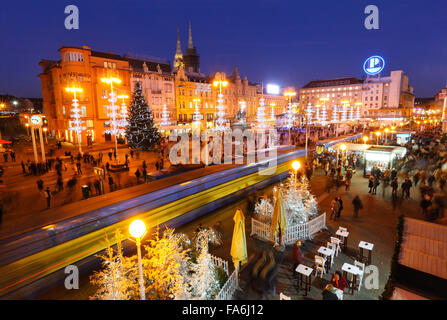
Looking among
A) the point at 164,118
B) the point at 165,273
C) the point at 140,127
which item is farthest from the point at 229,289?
the point at 164,118

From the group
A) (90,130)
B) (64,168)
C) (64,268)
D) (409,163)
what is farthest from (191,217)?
(90,130)

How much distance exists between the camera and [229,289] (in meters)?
6.51

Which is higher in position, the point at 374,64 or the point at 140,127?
the point at 374,64

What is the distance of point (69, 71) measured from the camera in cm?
3409

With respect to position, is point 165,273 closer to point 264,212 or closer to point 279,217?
point 279,217

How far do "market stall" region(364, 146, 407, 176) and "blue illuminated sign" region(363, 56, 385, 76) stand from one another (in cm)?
944

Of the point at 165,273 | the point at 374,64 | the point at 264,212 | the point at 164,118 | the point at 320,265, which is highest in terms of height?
the point at 374,64

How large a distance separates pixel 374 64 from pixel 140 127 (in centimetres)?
2707

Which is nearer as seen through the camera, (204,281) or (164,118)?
(204,281)

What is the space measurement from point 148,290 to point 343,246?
7.27 metres

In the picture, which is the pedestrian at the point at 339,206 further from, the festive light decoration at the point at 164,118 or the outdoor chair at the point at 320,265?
the festive light decoration at the point at 164,118

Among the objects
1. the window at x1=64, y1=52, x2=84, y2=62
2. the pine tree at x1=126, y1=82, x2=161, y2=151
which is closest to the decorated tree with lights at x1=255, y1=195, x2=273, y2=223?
the pine tree at x1=126, y1=82, x2=161, y2=151
